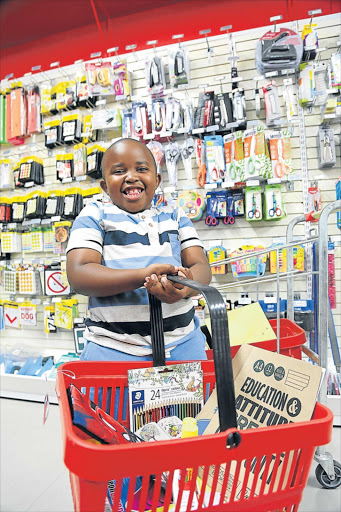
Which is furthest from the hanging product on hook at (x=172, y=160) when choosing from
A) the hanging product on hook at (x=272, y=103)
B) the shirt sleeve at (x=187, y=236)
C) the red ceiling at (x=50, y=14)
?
the shirt sleeve at (x=187, y=236)

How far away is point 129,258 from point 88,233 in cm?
14

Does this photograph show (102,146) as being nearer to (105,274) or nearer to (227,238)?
(227,238)

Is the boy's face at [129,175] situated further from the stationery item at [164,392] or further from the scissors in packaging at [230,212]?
the scissors in packaging at [230,212]

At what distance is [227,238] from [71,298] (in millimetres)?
1657

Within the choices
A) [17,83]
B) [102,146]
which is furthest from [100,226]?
[17,83]

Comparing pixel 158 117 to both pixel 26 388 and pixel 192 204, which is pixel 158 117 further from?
pixel 26 388

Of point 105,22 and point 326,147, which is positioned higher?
point 105,22

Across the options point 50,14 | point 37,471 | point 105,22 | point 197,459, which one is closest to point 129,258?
point 197,459

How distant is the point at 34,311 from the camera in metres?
3.41

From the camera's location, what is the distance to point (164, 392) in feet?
2.55

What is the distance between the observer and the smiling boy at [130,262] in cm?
86

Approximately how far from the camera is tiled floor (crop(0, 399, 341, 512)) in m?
1.39

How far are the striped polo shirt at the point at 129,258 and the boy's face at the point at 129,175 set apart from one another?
0.04 meters

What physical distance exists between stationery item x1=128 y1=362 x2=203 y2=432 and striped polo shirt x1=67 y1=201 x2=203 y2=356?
13 cm
